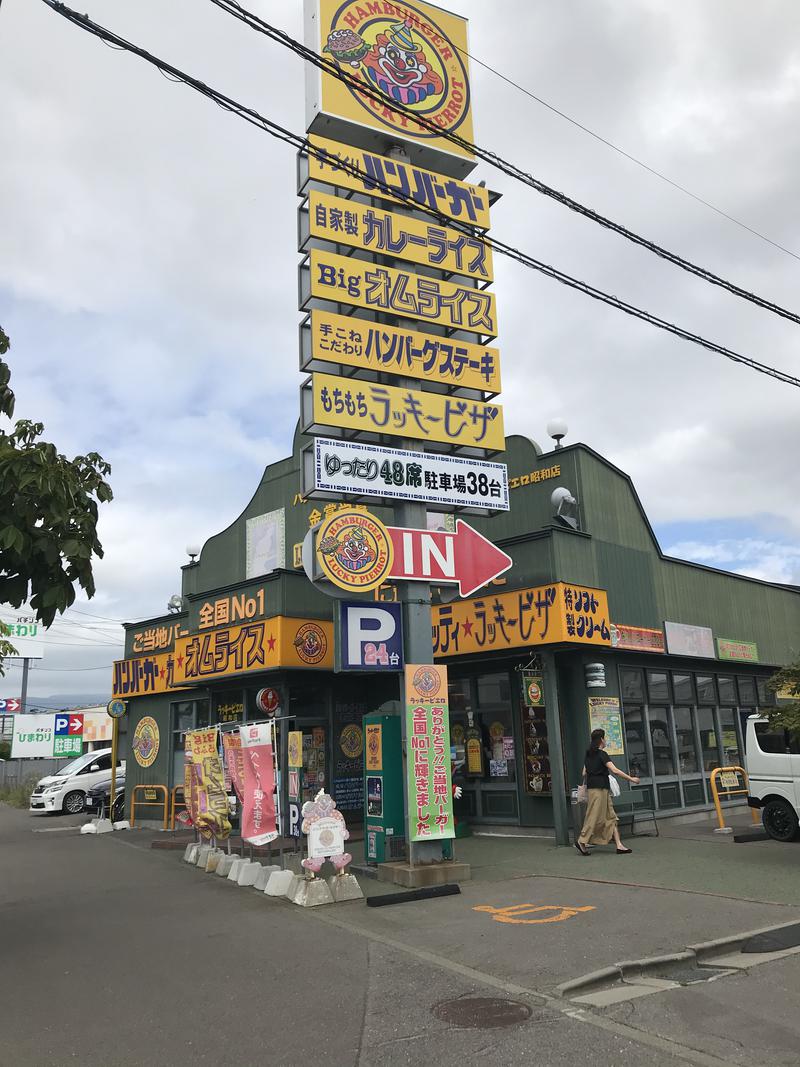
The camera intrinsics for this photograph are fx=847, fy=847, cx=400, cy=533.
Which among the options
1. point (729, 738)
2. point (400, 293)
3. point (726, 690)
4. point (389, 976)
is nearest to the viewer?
point (389, 976)

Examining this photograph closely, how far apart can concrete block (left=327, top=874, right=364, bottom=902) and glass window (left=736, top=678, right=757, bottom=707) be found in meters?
11.8

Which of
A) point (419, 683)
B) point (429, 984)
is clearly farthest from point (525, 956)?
point (419, 683)

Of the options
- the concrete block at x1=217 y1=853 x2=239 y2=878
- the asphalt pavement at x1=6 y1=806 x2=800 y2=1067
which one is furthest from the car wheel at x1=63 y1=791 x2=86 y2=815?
the concrete block at x1=217 y1=853 x2=239 y2=878

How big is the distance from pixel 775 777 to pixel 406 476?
7.50 meters

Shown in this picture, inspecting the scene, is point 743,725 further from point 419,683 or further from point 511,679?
point 419,683

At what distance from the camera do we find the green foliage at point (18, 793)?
3091 cm

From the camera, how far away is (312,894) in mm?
9883

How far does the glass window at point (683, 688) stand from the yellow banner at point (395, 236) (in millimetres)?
9062

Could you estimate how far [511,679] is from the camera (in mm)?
15156

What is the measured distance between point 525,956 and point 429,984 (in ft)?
3.31

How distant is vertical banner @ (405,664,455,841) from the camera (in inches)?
427

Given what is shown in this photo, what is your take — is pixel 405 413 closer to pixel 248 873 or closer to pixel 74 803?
pixel 248 873

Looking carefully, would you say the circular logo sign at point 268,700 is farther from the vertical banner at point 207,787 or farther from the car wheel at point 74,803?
the car wheel at point 74,803

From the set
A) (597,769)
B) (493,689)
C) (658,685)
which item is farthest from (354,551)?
(658,685)
